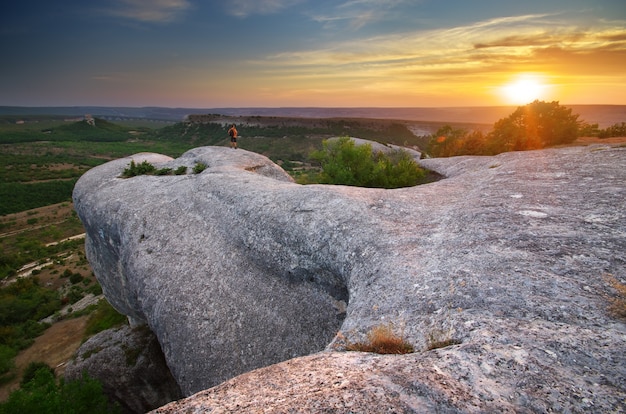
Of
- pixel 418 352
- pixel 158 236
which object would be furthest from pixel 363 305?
pixel 158 236

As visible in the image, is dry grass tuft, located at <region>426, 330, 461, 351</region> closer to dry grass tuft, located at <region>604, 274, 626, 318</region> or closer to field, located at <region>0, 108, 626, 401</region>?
dry grass tuft, located at <region>604, 274, 626, 318</region>

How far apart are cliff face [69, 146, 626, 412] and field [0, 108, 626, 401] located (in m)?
18.7

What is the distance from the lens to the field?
109ft

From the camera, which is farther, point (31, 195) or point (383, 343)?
point (31, 195)

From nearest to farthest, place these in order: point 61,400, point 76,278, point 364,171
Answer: point 61,400
point 364,171
point 76,278

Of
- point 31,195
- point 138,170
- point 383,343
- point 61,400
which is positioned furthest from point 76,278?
point 31,195

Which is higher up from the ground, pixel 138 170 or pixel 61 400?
pixel 138 170

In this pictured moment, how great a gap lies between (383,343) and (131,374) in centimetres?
1543

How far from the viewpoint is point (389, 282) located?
8.01 metres

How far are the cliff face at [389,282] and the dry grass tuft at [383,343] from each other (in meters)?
0.22

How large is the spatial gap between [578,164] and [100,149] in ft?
610

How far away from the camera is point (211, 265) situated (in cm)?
1352

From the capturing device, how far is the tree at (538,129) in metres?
28.7

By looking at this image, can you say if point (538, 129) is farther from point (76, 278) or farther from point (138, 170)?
point (76, 278)
